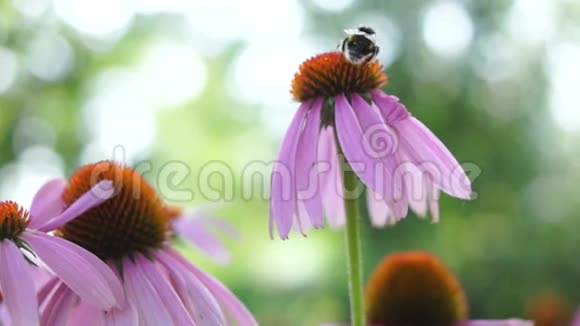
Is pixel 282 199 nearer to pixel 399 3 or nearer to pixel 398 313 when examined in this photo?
pixel 398 313

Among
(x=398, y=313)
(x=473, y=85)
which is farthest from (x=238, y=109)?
(x=398, y=313)

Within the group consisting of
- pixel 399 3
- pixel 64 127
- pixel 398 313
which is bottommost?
pixel 398 313

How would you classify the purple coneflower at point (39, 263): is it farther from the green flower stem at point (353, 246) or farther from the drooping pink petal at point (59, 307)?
the green flower stem at point (353, 246)

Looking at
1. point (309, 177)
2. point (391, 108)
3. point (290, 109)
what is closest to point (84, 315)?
point (309, 177)

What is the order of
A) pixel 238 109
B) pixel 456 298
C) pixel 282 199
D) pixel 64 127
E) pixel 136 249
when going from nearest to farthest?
pixel 282 199 < pixel 136 249 < pixel 456 298 < pixel 64 127 < pixel 238 109

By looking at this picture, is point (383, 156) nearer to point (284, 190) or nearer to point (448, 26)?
point (284, 190)

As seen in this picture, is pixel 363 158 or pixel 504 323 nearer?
pixel 363 158

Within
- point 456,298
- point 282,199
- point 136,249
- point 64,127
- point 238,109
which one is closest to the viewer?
point 282,199
